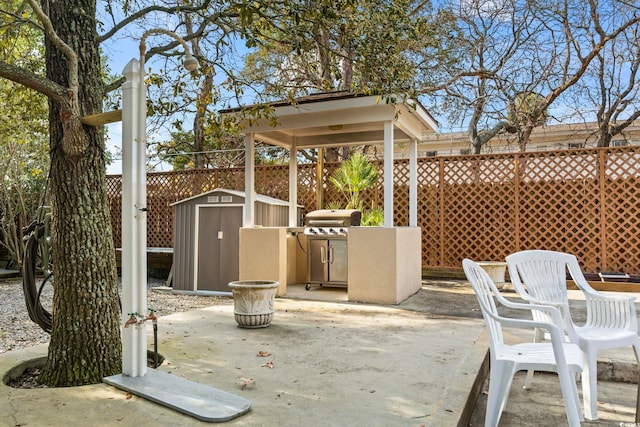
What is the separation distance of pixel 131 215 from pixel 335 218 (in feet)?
12.8

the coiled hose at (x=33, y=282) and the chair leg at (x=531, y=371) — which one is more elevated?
the coiled hose at (x=33, y=282)

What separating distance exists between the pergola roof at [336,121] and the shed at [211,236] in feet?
3.71

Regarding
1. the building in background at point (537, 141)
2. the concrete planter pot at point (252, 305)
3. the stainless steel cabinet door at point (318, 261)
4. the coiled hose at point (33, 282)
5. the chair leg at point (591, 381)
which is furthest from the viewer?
the building in background at point (537, 141)

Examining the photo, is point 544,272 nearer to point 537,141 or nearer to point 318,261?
point 318,261

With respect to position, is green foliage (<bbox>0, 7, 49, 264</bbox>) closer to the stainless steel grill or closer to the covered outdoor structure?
the covered outdoor structure

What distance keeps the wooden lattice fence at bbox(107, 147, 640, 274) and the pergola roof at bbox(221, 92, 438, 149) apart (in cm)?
153

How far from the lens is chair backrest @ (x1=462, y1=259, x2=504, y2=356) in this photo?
2533mm

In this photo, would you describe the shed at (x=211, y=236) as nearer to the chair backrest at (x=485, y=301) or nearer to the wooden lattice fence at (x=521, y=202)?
the wooden lattice fence at (x=521, y=202)

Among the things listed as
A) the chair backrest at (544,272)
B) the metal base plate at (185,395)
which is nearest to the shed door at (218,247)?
the metal base plate at (185,395)

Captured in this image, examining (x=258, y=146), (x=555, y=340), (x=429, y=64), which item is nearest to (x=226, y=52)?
(x=555, y=340)

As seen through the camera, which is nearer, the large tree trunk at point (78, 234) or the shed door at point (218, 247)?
the large tree trunk at point (78, 234)

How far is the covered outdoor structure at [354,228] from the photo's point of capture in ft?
19.1

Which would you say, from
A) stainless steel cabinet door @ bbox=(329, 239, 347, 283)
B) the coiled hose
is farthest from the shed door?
the coiled hose

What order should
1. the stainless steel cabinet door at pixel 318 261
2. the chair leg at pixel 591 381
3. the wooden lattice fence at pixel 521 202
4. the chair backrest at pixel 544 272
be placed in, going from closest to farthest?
the chair leg at pixel 591 381
the chair backrest at pixel 544 272
the stainless steel cabinet door at pixel 318 261
the wooden lattice fence at pixel 521 202
